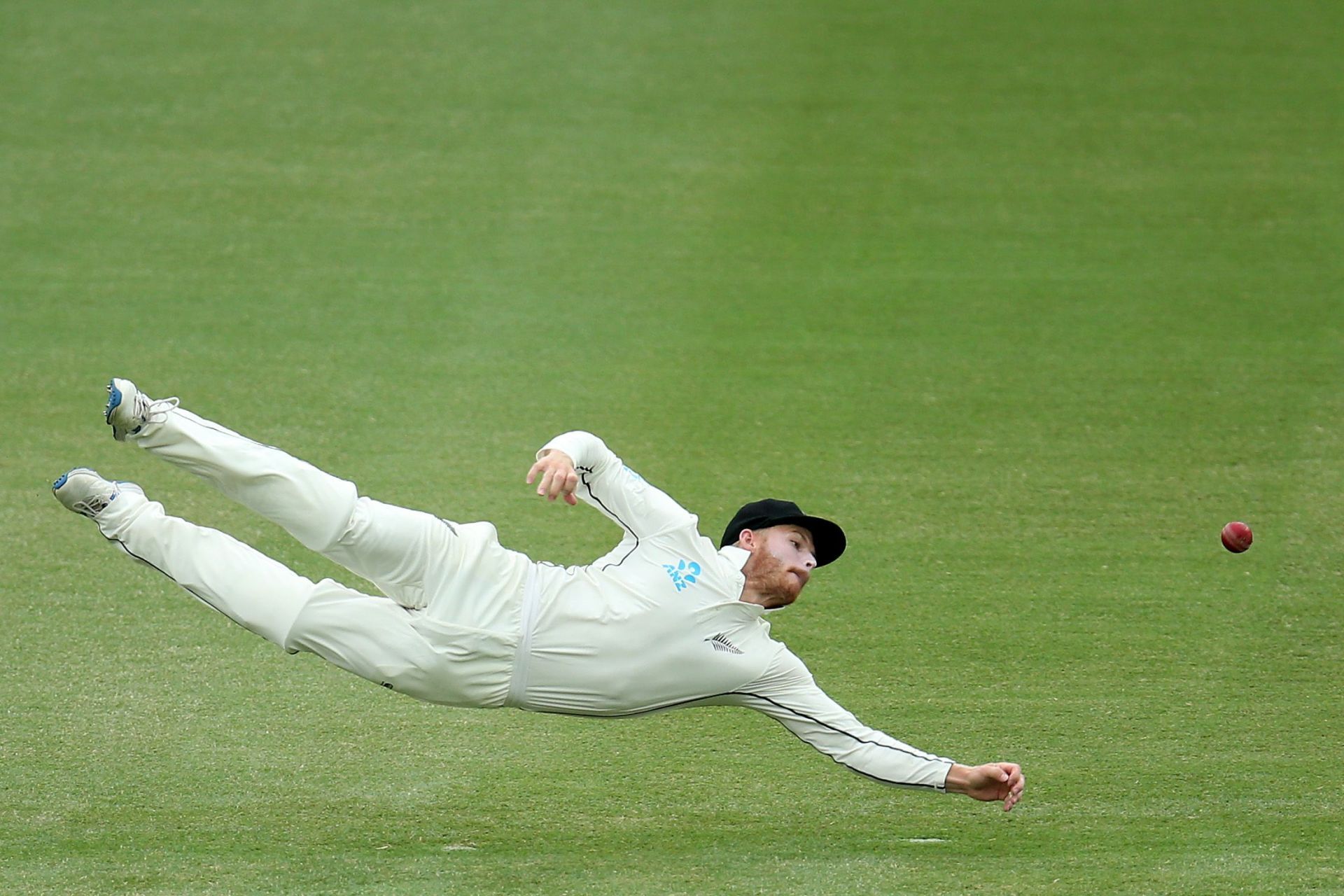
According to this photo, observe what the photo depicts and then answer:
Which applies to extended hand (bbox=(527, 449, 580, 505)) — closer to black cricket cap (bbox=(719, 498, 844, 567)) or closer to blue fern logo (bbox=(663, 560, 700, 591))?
blue fern logo (bbox=(663, 560, 700, 591))

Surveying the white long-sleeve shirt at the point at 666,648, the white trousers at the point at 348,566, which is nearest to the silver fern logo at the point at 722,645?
the white long-sleeve shirt at the point at 666,648

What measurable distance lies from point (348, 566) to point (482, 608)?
36 cm

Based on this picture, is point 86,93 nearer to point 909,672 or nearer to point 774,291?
point 774,291

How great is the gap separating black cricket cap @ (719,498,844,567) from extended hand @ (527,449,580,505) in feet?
1.59

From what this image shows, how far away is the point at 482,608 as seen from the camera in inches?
132

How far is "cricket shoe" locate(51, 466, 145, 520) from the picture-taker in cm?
340

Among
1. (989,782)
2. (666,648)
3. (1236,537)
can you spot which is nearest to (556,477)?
(666,648)

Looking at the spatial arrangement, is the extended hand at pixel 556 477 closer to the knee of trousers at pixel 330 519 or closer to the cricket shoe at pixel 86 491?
the knee of trousers at pixel 330 519

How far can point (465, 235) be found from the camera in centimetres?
671

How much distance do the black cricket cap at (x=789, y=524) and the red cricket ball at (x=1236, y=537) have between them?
1742mm

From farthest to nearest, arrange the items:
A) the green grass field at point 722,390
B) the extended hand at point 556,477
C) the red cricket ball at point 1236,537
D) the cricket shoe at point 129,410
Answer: the red cricket ball at point 1236,537, the green grass field at point 722,390, the cricket shoe at point 129,410, the extended hand at point 556,477

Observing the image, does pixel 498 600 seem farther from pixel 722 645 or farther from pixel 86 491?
pixel 86 491

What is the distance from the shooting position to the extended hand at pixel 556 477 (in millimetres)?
3154

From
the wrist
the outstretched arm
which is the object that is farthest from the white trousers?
the wrist
